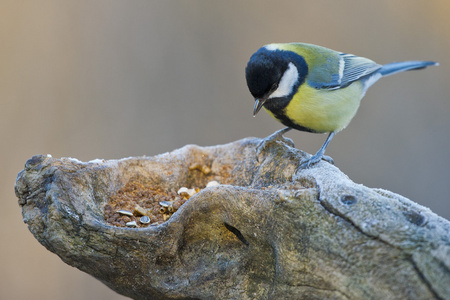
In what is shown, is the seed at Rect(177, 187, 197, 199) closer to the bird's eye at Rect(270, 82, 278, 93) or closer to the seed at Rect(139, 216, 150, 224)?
the seed at Rect(139, 216, 150, 224)

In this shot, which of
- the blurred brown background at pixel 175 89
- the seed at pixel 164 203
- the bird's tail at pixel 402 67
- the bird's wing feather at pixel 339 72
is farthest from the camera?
the blurred brown background at pixel 175 89

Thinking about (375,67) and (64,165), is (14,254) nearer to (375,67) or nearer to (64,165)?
(64,165)

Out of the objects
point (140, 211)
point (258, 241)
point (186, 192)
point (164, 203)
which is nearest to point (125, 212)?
point (140, 211)

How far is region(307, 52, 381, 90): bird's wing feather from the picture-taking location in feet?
7.13

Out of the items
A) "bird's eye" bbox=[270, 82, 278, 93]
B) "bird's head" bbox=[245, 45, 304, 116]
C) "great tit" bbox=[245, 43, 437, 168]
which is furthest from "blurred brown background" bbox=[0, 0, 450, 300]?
"bird's eye" bbox=[270, 82, 278, 93]

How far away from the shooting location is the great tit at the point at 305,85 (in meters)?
1.92

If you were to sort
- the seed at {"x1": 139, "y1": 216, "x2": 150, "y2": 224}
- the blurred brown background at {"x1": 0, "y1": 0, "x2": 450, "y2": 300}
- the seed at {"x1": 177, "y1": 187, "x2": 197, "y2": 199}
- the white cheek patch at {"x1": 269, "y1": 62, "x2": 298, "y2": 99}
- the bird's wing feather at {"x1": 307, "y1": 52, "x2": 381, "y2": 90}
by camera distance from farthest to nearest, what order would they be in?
the blurred brown background at {"x1": 0, "y1": 0, "x2": 450, "y2": 300}, the bird's wing feather at {"x1": 307, "y1": 52, "x2": 381, "y2": 90}, the white cheek patch at {"x1": 269, "y1": 62, "x2": 298, "y2": 99}, the seed at {"x1": 177, "y1": 187, "x2": 197, "y2": 199}, the seed at {"x1": 139, "y1": 216, "x2": 150, "y2": 224}

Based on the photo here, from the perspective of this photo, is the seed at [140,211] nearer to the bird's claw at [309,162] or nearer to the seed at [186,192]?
the seed at [186,192]

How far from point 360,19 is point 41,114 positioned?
2.72 m

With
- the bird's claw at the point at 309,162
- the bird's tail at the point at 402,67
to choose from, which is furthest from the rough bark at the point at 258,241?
the bird's tail at the point at 402,67

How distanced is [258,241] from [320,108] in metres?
0.94

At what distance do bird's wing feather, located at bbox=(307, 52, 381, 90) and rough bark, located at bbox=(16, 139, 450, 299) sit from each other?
706 millimetres

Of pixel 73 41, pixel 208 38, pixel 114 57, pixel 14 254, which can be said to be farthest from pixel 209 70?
pixel 14 254

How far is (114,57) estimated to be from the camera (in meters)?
3.69
